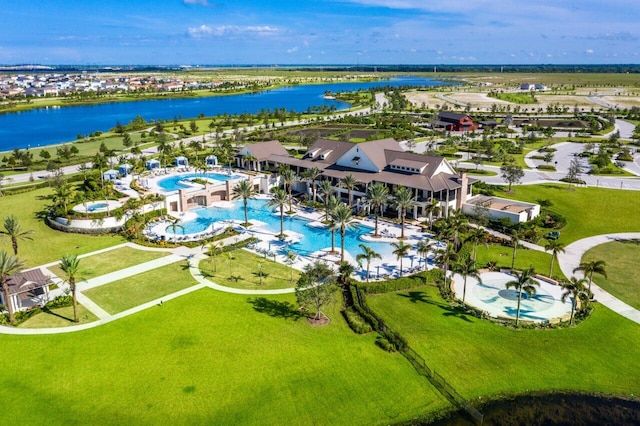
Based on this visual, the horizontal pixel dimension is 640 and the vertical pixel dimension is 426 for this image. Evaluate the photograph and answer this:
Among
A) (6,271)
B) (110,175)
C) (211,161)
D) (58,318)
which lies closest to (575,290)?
(58,318)

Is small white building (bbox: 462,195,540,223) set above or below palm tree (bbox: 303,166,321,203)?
below

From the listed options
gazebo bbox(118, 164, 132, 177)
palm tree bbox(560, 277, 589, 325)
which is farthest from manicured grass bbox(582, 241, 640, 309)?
gazebo bbox(118, 164, 132, 177)

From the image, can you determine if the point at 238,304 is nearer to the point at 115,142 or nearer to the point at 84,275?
the point at 84,275

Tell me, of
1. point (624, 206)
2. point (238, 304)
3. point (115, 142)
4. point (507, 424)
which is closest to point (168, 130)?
point (115, 142)

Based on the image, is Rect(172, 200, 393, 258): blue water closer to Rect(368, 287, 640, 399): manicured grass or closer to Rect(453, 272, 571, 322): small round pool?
Rect(453, 272, 571, 322): small round pool

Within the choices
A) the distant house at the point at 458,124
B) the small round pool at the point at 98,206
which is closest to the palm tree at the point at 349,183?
the small round pool at the point at 98,206

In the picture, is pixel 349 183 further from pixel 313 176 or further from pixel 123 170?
pixel 123 170
